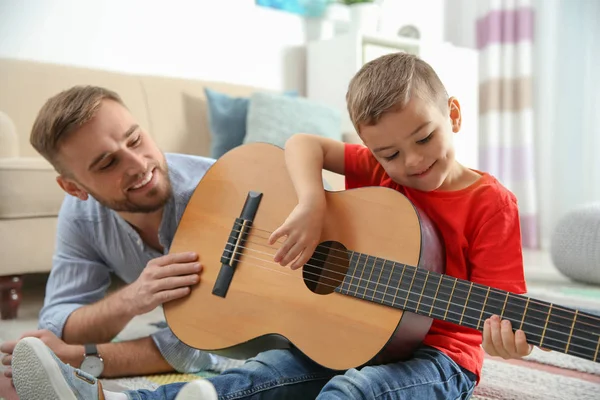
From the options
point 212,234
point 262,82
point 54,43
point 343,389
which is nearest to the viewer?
point 343,389

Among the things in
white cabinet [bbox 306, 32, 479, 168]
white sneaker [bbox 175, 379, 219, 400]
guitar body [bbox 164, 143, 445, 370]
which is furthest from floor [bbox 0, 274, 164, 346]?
white cabinet [bbox 306, 32, 479, 168]

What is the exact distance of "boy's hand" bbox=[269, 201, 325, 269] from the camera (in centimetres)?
106

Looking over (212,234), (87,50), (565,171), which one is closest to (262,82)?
(87,50)

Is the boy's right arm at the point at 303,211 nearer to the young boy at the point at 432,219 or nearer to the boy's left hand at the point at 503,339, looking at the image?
the young boy at the point at 432,219

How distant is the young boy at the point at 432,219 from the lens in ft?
3.12

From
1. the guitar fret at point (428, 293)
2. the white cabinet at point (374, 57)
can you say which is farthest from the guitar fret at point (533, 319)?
the white cabinet at point (374, 57)

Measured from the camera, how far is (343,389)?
2.91 feet

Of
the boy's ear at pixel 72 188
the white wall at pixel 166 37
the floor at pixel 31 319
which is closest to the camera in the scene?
the boy's ear at pixel 72 188

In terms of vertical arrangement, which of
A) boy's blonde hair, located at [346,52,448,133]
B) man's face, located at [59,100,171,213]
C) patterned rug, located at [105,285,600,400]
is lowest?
patterned rug, located at [105,285,600,400]

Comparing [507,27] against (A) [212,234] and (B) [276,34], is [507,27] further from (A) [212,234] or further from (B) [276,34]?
(A) [212,234]

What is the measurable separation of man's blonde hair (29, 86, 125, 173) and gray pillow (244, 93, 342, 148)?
1.18 meters

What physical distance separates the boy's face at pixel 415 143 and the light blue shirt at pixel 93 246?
1.91 ft

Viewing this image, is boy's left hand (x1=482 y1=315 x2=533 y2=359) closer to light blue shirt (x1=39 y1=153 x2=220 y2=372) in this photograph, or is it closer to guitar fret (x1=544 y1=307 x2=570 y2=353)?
guitar fret (x1=544 y1=307 x2=570 y2=353)

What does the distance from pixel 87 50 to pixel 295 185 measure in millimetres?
1993
